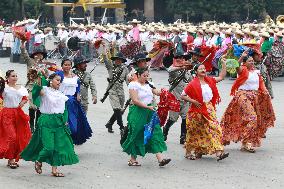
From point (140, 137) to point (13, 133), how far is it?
182 centimetres

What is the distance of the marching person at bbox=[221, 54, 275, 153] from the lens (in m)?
13.2

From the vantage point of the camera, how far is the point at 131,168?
39.1 feet

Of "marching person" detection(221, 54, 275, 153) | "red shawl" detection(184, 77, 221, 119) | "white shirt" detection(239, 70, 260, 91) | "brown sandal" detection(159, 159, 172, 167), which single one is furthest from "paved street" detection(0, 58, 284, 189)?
"white shirt" detection(239, 70, 260, 91)

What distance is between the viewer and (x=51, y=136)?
36.7ft

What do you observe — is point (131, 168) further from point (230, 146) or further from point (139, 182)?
point (230, 146)

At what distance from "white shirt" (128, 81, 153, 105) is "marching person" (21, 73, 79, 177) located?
1.18m

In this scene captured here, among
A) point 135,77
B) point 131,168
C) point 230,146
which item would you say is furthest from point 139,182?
point 230,146

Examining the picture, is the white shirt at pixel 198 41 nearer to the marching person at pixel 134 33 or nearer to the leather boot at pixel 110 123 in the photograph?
Result: the marching person at pixel 134 33

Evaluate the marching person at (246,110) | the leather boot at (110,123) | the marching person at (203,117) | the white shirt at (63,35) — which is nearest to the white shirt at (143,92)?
the marching person at (203,117)

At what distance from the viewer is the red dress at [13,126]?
11820 mm

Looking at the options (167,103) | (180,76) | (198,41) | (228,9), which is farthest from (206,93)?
(228,9)

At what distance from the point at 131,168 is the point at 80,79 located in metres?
2.72

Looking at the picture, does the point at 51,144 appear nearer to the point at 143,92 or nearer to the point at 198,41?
the point at 143,92

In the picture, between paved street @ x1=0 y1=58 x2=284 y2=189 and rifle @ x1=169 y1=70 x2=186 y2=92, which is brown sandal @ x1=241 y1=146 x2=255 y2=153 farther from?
rifle @ x1=169 y1=70 x2=186 y2=92
